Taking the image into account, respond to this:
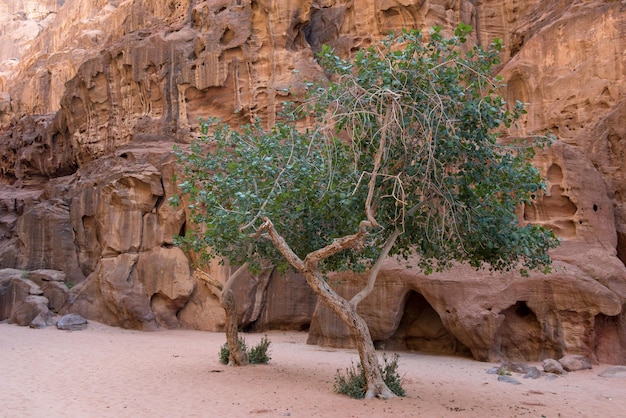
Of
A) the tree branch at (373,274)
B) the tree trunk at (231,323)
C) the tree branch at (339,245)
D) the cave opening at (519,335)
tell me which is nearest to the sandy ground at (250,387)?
the tree trunk at (231,323)

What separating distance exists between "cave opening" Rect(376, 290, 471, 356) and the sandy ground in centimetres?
97

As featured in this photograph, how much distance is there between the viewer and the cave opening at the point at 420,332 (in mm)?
16641

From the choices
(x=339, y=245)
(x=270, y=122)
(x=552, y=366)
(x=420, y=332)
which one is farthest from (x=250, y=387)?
(x=270, y=122)

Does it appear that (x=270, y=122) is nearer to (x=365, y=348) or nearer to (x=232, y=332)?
(x=232, y=332)

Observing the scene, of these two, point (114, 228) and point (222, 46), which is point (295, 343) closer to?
point (114, 228)

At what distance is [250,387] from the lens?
10891 millimetres

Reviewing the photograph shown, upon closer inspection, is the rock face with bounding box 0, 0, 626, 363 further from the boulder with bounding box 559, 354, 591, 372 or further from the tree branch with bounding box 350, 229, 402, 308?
the tree branch with bounding box 350, 229, 402, 308

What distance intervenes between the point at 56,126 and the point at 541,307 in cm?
3084

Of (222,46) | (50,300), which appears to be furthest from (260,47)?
(50,300)

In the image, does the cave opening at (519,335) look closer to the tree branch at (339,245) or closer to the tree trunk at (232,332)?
the tree trunk at (232,332)

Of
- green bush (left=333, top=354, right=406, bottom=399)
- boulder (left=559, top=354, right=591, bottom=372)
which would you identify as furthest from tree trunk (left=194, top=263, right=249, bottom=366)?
boulder (left=559, top=354, right=591, bottom=372)

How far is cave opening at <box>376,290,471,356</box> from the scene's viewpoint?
16641 mm

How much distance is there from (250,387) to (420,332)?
7518 mm

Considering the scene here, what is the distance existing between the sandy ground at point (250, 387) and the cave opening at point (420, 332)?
97 centimetres
